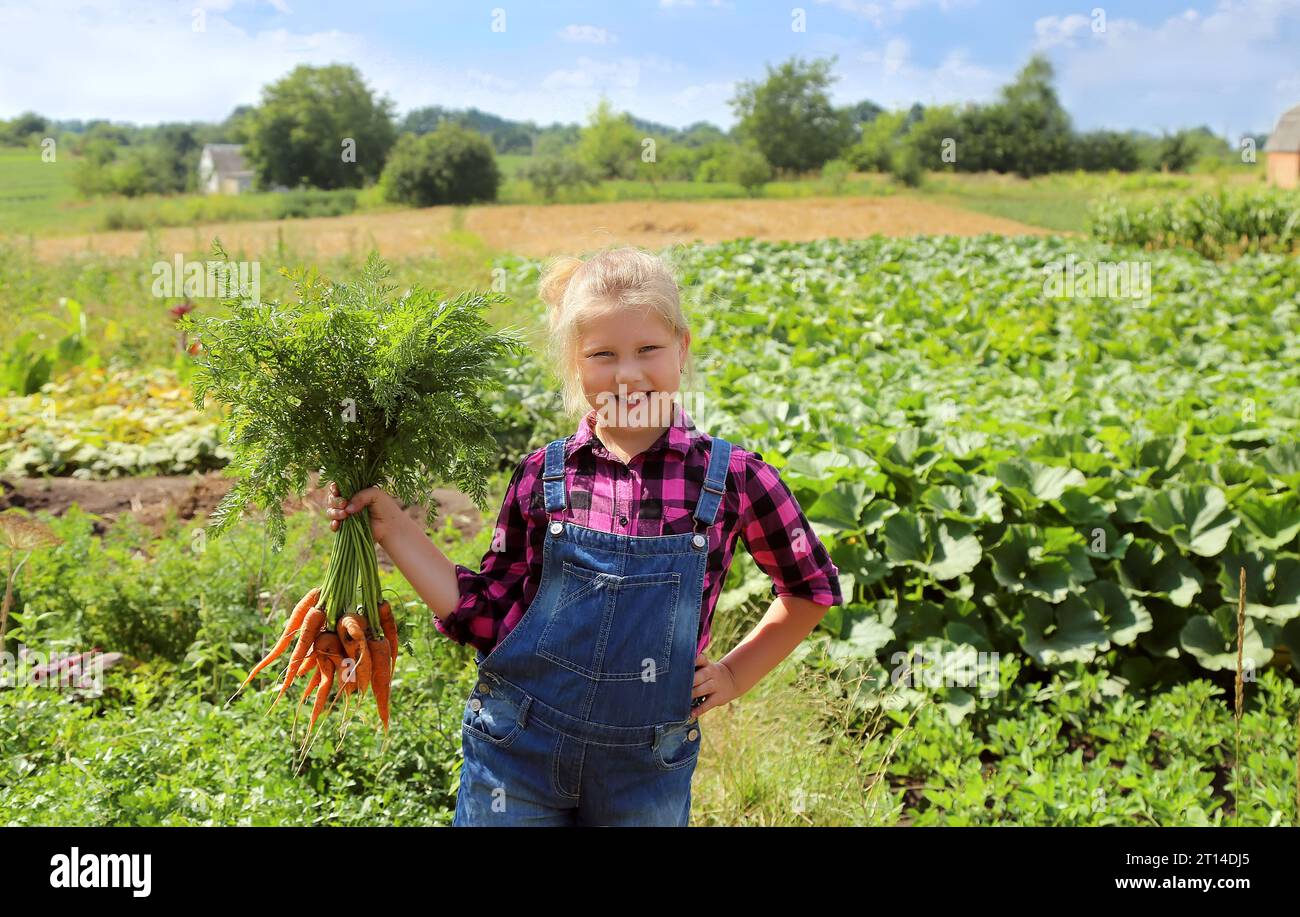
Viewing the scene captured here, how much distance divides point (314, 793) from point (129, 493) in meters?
3.53

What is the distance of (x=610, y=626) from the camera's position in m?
1.81

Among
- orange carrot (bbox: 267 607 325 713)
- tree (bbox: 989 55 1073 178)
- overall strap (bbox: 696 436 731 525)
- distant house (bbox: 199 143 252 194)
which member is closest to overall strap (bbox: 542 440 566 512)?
overall strap (bbox: 696 436 731 525)

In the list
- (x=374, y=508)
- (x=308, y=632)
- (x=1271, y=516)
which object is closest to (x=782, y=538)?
(x=374, y=508)

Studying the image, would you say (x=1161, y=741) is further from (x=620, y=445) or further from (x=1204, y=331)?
(x=1204, y=331)

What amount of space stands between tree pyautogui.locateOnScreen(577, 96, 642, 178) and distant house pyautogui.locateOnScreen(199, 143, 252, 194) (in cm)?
1728

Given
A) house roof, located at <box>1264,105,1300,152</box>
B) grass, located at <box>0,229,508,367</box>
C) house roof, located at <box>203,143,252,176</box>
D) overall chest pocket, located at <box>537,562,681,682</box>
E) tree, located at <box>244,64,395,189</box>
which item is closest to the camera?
overall chest pocket, located at <box>537,562,681,682</box>

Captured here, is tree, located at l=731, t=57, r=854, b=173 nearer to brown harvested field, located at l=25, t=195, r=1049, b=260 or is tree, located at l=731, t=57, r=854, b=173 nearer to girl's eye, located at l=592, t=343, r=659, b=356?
brown harvested field, located at l=25, t=195, r=1049, b=260

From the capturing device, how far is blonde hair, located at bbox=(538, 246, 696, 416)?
1854 millimetres

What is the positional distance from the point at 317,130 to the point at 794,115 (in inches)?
1054

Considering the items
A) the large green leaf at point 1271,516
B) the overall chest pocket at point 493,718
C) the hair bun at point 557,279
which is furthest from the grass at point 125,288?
the overall chest pocket at point 493,718

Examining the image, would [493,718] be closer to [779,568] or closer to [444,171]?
[779,568]

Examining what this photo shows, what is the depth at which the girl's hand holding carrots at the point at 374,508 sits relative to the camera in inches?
73.1

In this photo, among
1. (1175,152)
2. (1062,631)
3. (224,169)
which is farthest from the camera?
(1175,152)

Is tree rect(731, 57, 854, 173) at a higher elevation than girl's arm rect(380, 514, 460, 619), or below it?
higher
